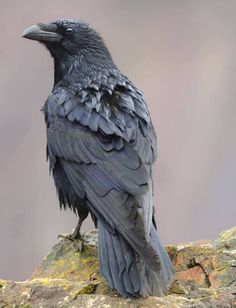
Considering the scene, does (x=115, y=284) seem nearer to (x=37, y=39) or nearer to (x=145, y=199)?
(x=145, y=199)

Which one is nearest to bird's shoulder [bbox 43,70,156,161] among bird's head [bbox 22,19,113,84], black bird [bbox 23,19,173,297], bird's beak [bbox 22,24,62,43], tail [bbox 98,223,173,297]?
black bird [bbox 23,19,173,297]

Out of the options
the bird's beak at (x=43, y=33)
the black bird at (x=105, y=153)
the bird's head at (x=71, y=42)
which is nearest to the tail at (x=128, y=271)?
the black bird at (x=105, y=153)

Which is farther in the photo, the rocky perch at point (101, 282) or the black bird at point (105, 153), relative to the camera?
the black bird at point (105, 153)

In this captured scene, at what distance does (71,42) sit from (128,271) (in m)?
2.51

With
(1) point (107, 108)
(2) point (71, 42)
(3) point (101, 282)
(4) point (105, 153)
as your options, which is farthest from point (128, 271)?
(2) point (71, 42)

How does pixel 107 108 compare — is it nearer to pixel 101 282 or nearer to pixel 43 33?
pixel 43 33

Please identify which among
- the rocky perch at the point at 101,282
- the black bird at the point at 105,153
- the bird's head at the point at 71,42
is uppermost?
the bird's head at the point at 71,42

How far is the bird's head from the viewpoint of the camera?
18.2 ft

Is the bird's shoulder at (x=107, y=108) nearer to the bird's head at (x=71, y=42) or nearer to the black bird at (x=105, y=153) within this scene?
the black bird at (x=105, y=153)

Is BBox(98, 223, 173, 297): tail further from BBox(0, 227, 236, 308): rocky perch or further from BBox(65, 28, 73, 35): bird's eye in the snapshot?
BBox(65, 28, 73, 35): bird's eye

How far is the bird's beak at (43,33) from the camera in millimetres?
5531

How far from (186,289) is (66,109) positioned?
Answer: 164 cm

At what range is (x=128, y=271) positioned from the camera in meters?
3.83

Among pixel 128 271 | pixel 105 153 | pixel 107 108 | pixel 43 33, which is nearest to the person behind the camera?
pixel 128 271
